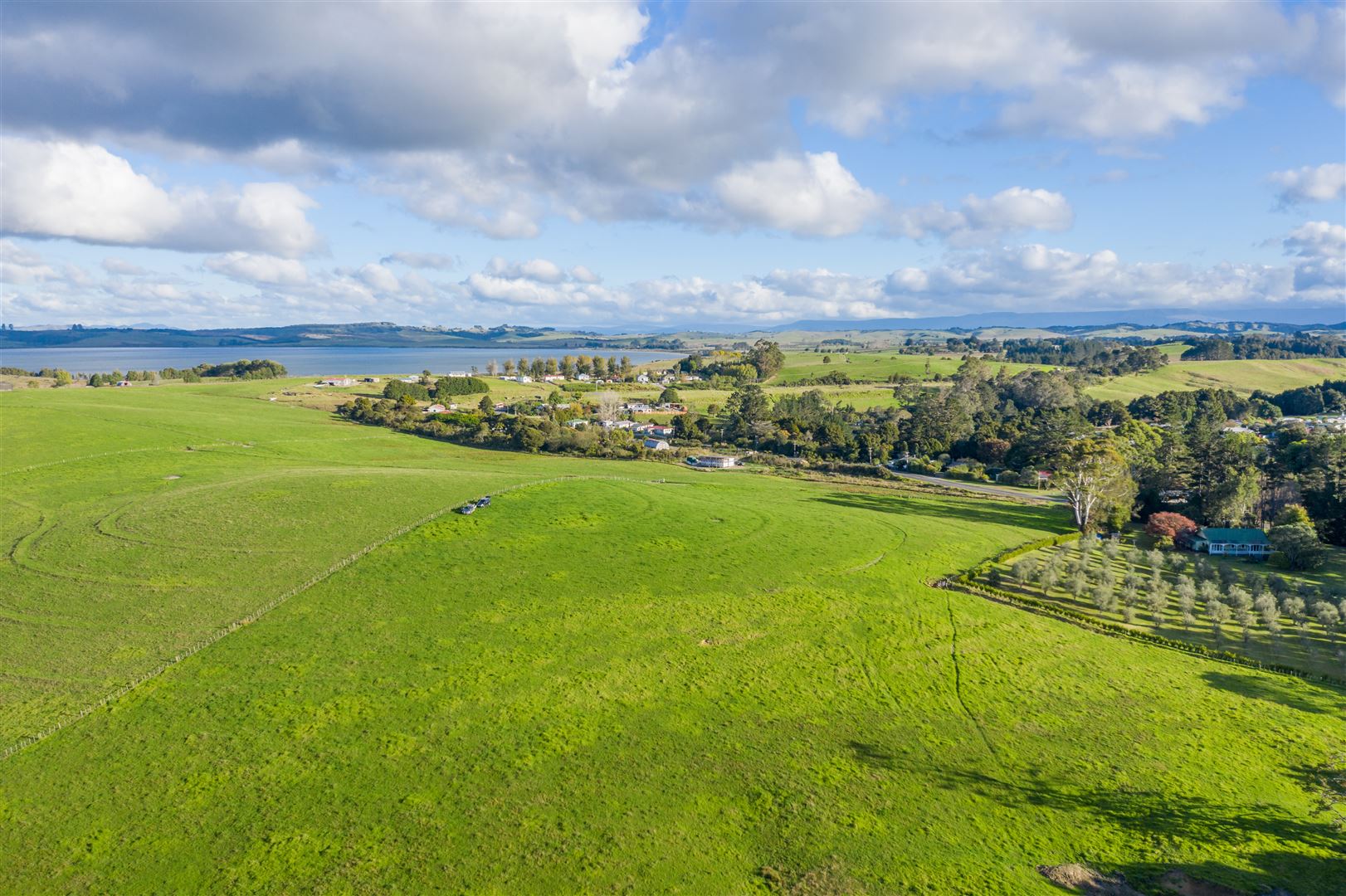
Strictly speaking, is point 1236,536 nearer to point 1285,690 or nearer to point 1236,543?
point 1236,543

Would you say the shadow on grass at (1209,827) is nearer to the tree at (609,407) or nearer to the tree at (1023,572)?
the tree at (1023,572)

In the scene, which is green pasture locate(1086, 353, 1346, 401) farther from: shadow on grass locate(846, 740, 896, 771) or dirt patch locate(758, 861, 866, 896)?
dirt patch locate(758, 861, 866, 896)

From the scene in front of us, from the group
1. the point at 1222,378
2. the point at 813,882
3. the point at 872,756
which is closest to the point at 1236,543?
the point at 872,756

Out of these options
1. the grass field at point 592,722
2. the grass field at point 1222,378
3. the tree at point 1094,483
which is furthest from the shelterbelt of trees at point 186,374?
the grass field at point 1222,378

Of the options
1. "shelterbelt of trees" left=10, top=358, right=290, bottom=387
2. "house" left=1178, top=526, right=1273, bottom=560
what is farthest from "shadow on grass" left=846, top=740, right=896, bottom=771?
"shelterbelt of trees" left=10, top=358, right=290, bottom=387

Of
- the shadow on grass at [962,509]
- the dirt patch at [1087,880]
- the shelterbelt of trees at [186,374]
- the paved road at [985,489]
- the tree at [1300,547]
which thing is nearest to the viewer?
the dirt patch at [1087,880]

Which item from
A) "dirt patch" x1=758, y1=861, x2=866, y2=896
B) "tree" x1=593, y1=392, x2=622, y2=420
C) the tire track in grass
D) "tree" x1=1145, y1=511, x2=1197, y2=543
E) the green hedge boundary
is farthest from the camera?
"tree" x1=593, y1=392, x2=622, y2=420
